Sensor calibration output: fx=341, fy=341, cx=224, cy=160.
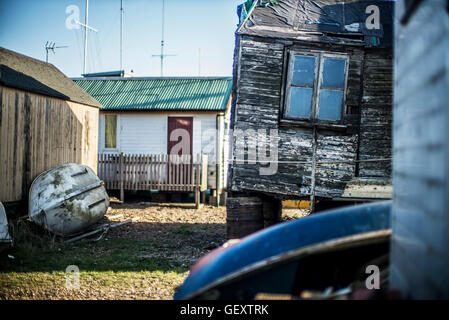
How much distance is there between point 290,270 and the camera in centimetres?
231

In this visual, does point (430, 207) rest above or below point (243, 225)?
above

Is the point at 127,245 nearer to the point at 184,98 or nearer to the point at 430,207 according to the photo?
the point at 430,207

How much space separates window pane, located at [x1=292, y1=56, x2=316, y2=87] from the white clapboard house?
25.4ft

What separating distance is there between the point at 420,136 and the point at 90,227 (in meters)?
8.88

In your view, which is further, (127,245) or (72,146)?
(72,146)


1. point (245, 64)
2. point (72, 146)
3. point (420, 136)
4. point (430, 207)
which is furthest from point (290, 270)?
point (72, 146)

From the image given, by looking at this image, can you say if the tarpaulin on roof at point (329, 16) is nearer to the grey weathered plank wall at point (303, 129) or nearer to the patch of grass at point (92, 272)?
the grey weathered plank wall at point (303, 129)

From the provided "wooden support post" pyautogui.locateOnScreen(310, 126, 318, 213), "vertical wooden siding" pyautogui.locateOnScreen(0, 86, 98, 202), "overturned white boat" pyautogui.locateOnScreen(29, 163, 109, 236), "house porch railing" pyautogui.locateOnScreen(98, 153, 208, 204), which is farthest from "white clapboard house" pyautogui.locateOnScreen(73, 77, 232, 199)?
"wooden support post" pyautogui.locateOnScreen(310, 126, 318, 213)

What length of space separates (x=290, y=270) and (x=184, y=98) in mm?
14529

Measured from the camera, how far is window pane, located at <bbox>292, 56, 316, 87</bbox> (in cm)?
763

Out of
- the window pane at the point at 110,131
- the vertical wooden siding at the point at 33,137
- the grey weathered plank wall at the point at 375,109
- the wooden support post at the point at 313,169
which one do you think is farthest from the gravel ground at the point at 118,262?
the window pane at the point at 110,131
